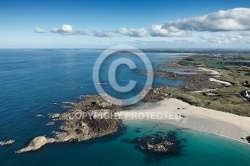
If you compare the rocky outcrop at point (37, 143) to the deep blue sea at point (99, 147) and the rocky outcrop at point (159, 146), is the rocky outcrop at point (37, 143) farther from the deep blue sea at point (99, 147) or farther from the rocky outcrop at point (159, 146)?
the rocky outcrop at point (159, 146)

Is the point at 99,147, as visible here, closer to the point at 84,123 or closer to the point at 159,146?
the point at 84,123

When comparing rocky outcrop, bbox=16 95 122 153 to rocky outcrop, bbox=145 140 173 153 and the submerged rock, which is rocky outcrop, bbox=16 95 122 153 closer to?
the submerged rock

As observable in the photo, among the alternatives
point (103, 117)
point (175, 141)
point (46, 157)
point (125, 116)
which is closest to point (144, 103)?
point (125, 116)

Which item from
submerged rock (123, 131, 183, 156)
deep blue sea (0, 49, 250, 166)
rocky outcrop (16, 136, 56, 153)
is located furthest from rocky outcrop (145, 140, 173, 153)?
rocky outcrop (16, 136, 56, 153)

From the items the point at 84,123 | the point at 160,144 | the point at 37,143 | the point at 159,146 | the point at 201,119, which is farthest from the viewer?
the point at 201,119

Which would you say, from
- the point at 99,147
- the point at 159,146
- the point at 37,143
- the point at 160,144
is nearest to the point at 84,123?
the point at 99,147
